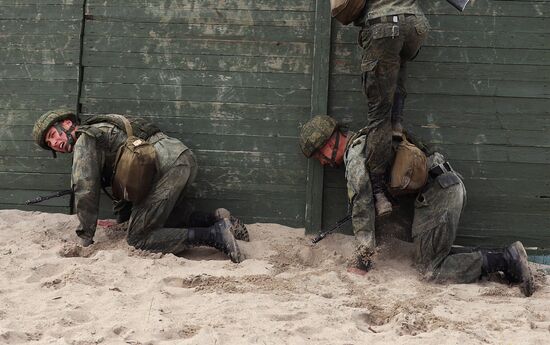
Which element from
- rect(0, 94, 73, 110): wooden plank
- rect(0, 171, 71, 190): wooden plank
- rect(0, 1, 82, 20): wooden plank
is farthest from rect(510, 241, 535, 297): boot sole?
rect(0, 1, 82, 20): wooden plank

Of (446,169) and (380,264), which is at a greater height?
(446,169)

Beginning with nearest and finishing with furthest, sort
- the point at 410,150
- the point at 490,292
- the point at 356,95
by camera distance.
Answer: the point at 490,292 → the point at 410,150 → the point at 356,95

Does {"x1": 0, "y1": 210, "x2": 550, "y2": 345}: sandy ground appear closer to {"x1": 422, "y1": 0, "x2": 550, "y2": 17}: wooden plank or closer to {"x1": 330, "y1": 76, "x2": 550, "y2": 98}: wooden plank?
{"x1": 330, "y1": 76, "x2": 550, "y2": 98}: wooden plank

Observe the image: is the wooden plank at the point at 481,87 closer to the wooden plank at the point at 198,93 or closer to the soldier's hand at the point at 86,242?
the wooden plank at the point at 198,93

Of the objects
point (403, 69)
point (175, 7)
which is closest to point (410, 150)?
point (403, 69)

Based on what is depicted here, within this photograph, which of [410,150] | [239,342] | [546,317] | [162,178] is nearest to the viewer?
[239,342]

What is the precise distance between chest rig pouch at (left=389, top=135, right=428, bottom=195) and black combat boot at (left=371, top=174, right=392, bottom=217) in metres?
0.08

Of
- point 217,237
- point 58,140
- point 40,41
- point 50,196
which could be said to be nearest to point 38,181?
point 50,196

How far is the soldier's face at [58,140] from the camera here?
5.12 metres

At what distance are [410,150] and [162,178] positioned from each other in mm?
1913

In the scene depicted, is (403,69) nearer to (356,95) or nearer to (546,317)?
(356,95)

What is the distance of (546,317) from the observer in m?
3.77

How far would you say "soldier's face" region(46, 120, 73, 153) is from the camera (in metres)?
5.12

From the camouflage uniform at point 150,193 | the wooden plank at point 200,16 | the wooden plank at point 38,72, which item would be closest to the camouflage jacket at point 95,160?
the camouflage uniform at point 150,193
